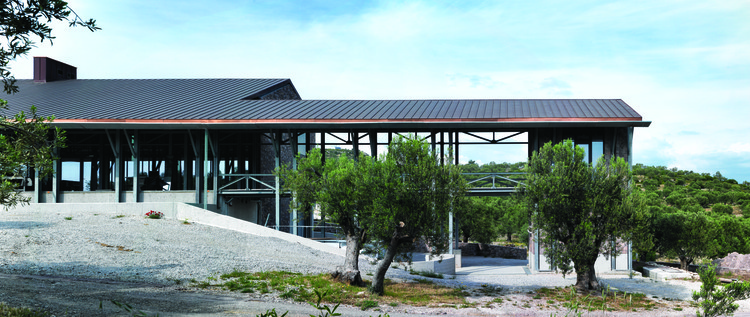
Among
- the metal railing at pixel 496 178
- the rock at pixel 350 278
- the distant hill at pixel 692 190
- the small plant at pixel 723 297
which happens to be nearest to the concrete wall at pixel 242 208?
the rock at pixel 350 278

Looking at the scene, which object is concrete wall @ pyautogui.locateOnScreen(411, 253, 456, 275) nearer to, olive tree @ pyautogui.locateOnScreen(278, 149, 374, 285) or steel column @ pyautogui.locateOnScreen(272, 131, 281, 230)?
olive tree @ pyautogui.locateOnScreen(278, 149, 374, 285)

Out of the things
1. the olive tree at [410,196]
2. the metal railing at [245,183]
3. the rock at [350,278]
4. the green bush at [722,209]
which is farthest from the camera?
the green bush at [722,209]

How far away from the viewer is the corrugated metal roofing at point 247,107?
22.8 meters

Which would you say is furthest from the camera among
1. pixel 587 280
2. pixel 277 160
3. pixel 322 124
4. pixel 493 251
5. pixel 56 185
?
pixel 493 251

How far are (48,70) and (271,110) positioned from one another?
1776cm

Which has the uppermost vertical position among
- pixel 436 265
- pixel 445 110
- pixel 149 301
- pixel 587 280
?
pixel 445 110

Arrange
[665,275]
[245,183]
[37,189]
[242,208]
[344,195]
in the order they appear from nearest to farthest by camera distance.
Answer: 1. [344,195]
2. [665,275]
3. [37,189]
4. [245,183]
5. [242,208]

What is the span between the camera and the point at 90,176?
26.3m

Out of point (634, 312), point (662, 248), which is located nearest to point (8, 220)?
point (634, 312)

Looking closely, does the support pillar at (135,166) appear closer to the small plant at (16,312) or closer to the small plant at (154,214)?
the small plant at (154,214)

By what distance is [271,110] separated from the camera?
82.1ft

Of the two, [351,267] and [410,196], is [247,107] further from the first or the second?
[410,196]

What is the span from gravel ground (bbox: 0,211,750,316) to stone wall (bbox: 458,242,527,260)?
477 inches

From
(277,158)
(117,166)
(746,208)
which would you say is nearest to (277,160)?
(277,158)
